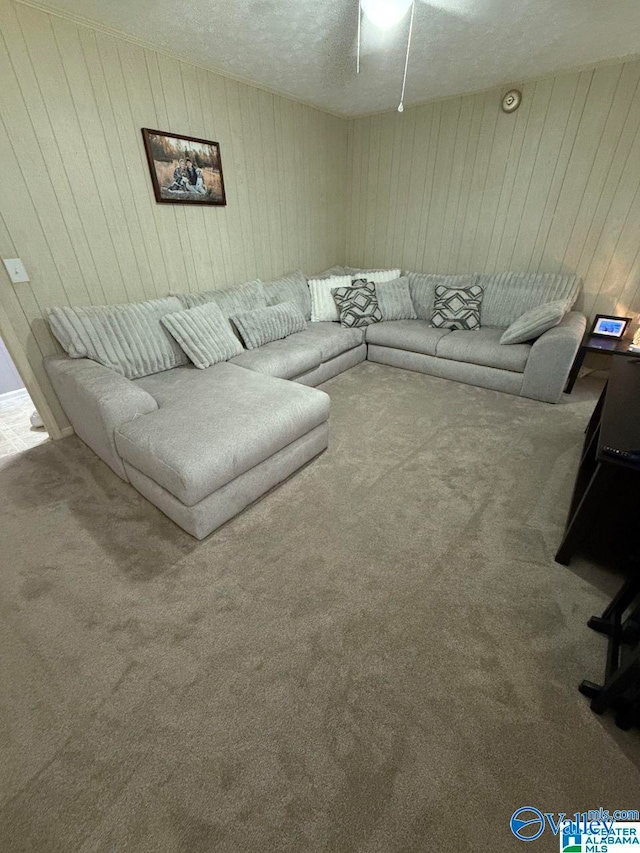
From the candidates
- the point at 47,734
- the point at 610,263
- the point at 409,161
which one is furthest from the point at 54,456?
the point at 610,263

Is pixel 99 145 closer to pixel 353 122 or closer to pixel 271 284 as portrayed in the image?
pixel 271 284

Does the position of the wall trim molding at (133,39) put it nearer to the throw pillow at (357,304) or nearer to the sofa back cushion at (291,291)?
the sofa back cushion at (291,291)

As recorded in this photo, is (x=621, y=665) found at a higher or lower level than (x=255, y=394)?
lower

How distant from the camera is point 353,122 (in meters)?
3.99

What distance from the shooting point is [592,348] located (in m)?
2.93

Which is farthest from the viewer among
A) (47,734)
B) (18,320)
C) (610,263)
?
(610,263)

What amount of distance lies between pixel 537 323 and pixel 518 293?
27.5 inches

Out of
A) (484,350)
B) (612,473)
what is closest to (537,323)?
(484,350)

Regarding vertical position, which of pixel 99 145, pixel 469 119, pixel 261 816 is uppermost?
pixel 469 119

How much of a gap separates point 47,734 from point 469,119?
4915 millimetres

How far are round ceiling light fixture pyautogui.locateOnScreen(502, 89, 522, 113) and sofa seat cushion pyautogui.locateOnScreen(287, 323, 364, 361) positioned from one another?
7.28ft

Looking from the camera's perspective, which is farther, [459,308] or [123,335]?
[459,308]

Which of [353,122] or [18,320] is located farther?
[353,122]

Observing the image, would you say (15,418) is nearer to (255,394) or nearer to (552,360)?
(255,394)
